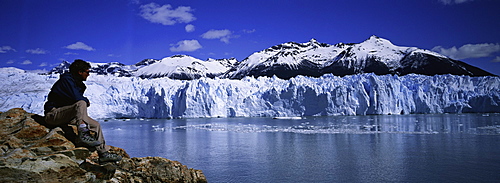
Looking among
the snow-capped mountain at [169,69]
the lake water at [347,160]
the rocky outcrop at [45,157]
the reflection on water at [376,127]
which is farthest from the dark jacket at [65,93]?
the snow-capped mountain at [169,69]

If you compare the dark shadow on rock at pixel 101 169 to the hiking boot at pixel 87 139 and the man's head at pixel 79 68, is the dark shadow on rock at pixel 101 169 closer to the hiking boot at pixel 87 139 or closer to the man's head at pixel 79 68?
the hiking boot at pixel 87 139

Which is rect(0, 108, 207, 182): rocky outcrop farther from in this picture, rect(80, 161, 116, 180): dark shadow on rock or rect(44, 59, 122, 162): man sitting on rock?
rect(44, 59, 122, 162): man sitting on rock

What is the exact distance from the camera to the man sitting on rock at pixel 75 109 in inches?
109

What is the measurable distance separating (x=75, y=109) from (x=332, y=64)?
2660 inches

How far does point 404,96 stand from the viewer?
2508cm

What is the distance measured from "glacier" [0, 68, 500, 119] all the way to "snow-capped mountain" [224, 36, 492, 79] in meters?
30.9

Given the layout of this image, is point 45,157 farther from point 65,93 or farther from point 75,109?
point 65,93

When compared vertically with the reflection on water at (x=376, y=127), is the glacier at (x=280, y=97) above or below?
above

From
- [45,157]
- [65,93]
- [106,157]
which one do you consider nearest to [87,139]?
[106,157]

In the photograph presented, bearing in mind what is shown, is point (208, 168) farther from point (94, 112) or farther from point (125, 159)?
point (94, 112)

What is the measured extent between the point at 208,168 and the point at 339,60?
6447 cm

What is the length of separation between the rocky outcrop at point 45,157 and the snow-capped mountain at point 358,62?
2254 inches

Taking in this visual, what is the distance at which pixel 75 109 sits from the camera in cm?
278

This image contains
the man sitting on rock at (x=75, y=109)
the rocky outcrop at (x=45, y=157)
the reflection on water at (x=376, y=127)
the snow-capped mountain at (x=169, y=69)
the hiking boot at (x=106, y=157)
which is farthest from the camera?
the snow-capped mountain at (x=169, y=69)
